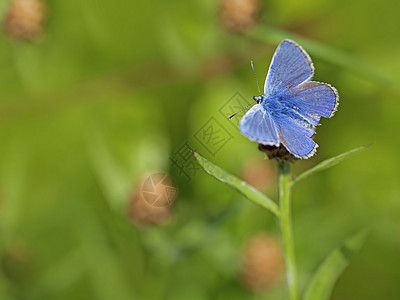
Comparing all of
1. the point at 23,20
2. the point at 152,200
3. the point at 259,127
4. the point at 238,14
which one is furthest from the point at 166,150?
the point at 259,127

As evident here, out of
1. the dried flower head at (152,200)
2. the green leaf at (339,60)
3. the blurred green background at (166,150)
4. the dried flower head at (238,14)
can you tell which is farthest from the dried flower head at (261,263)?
the dried flower head at (238,14)

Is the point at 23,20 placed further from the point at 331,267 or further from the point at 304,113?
the point at 331,267

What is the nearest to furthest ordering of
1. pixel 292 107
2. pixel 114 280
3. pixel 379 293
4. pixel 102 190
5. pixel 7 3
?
1. pixel 292 107
2. pixel 114 280
3. pixel 379 293
4. pixel 102 190
5. pixel 7 3

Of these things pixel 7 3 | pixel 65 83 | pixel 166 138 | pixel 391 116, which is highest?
pixel 7 3

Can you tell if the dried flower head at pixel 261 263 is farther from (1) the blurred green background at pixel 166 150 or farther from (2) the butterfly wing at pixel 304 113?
(2) the butterfly wing at pixel 304 113

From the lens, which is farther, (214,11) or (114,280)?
(214,11)

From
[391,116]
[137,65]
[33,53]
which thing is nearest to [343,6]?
[391,116]

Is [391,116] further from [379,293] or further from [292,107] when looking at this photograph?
[292,107]
